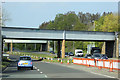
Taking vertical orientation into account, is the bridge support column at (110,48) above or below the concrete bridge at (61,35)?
below

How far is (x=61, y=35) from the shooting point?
57.8 metres

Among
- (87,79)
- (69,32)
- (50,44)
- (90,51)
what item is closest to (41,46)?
(50,44)

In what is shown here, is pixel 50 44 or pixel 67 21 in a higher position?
pixel 67 21

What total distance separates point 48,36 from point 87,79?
40370mm

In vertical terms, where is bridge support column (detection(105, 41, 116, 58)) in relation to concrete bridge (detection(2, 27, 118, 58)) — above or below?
below

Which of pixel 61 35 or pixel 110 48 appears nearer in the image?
pixel 61 35

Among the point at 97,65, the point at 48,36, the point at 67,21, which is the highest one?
the point at 67,21

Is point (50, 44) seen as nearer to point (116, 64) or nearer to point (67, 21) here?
point (67, 21)

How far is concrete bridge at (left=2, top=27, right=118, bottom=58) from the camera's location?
177ft

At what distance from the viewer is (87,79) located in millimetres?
16984

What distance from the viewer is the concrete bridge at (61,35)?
53812mm

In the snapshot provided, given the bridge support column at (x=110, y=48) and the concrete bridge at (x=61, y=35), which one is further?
the bridge support column at (x=110, y=48)

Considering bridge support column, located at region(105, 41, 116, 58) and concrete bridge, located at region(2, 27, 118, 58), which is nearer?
concrete bridge, located at region(2, 27, 118, 58)

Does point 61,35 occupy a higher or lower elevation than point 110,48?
higher
